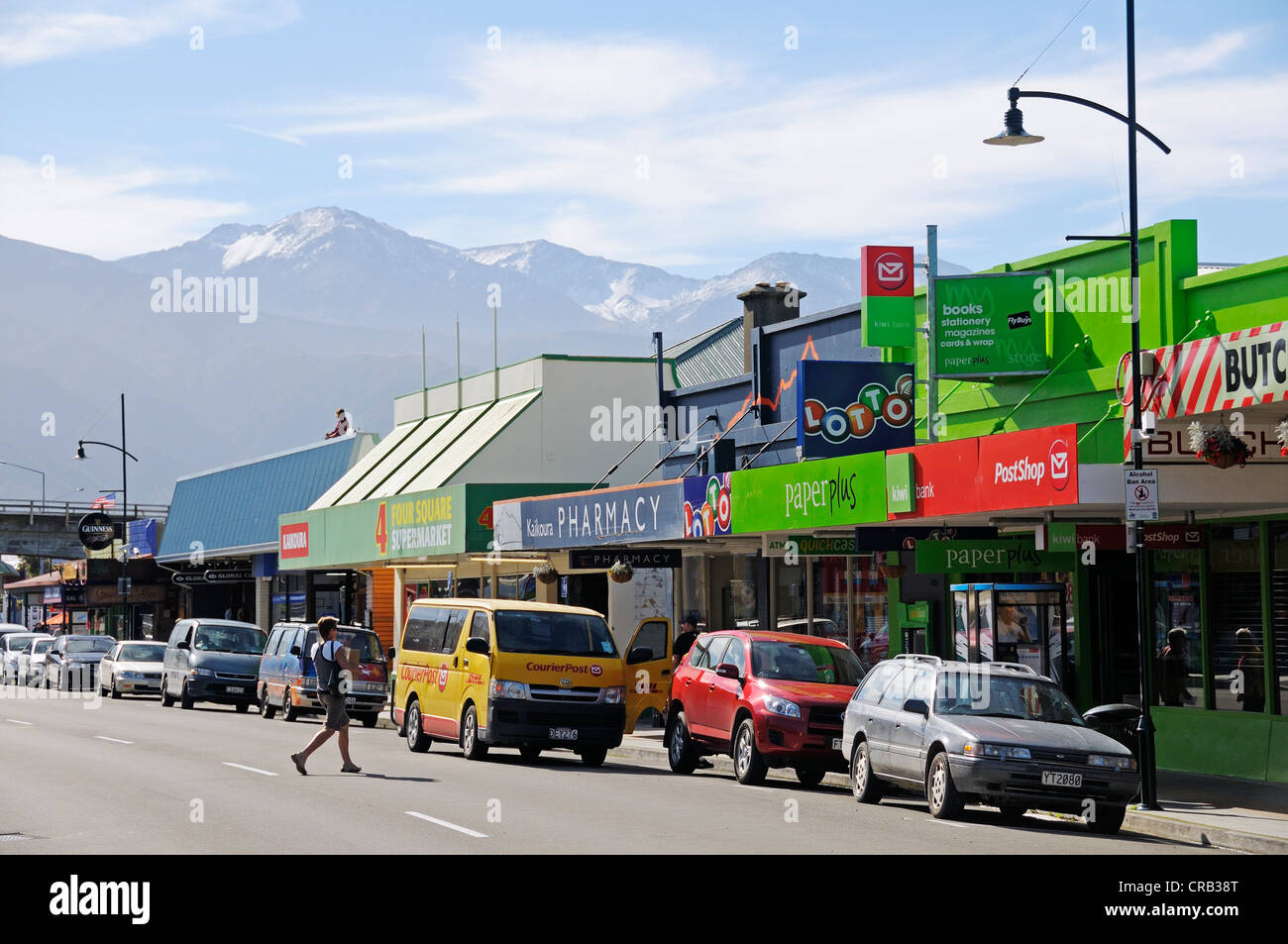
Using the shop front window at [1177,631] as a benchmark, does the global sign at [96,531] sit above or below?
above

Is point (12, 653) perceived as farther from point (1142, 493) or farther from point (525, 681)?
point (1142, 493)

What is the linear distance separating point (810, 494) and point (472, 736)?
5.69m

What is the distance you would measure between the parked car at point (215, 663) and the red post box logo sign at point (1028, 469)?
2291cm

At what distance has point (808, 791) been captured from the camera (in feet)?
67.5

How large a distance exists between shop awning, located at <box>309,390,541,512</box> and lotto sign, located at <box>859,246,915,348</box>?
16.9 meters

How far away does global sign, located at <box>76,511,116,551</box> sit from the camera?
70.2m

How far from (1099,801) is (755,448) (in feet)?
52.8

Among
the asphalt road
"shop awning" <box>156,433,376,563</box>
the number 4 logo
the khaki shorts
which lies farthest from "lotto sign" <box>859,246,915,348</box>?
"shop awning" <box>156,433,376,563</box>

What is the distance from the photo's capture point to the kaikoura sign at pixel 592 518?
93.1 feet

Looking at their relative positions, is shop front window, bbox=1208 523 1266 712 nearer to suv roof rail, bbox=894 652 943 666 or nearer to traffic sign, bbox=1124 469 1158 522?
traffic sign, bbox=1124 469 1158 522

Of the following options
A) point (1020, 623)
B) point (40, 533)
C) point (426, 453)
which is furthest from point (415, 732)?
point (40, 533)

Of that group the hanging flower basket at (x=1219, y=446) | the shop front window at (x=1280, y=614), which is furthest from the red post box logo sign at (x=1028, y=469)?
the shop front window at (x=1280, y=614)
